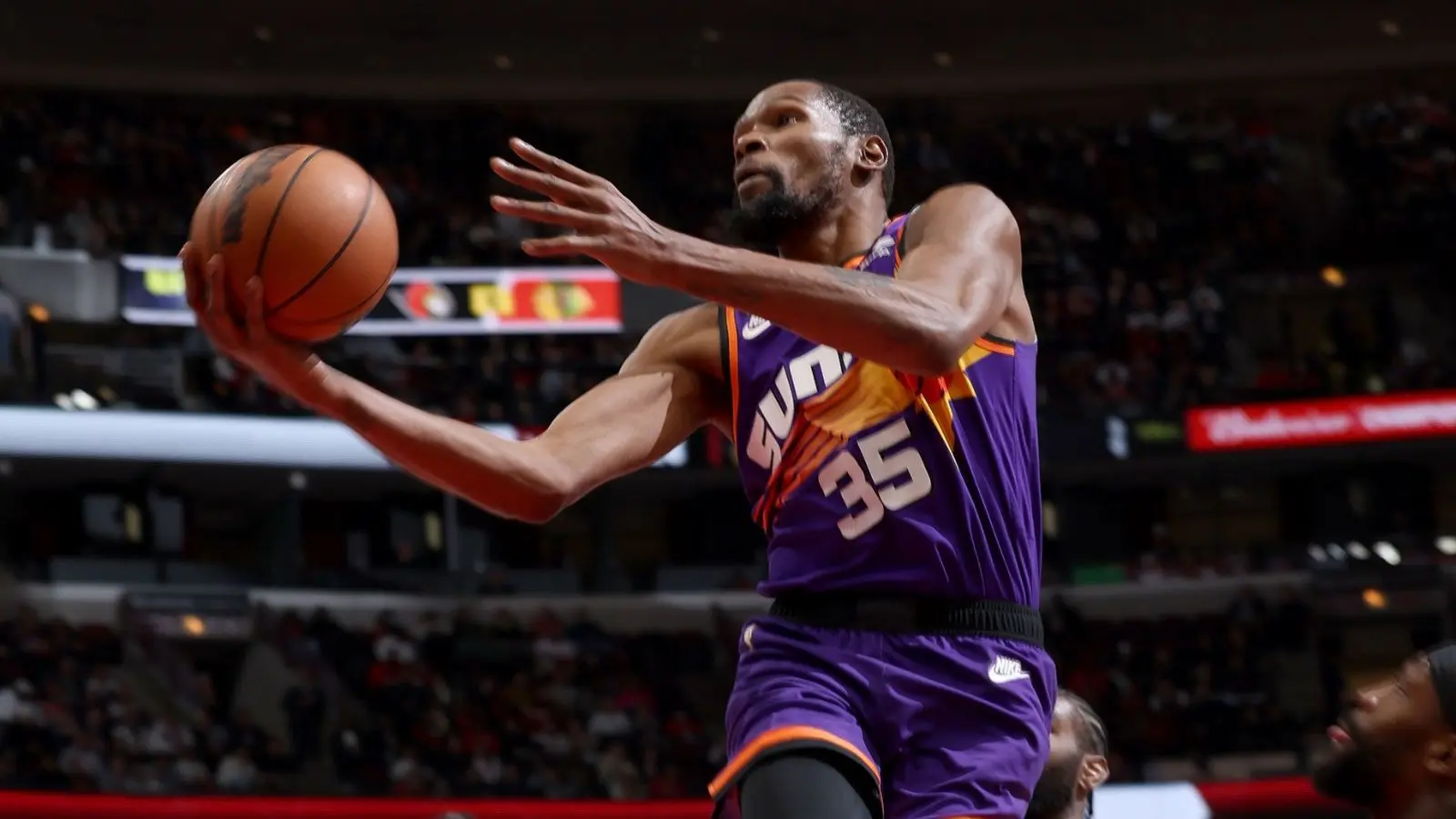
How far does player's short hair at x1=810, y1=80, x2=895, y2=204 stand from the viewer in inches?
158

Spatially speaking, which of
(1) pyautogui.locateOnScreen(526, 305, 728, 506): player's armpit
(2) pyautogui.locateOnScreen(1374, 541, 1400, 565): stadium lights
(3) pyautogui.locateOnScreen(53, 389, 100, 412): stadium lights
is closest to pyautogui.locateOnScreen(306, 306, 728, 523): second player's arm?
(1) pyautogui.locateOnScreen(526, 305, 728, 506): player's armpit

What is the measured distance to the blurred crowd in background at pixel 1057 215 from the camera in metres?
21.1

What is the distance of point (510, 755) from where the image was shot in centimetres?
1772

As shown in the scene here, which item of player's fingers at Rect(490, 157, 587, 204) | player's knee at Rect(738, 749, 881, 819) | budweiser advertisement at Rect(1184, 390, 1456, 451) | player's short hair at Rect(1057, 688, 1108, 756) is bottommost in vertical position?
budweiser advertisement at Rect(1184, 390, 1456, 451)

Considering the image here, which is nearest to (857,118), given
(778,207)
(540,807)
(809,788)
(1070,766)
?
(778,207)

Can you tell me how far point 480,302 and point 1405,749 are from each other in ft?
61.1

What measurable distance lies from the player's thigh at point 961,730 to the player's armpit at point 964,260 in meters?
0.62

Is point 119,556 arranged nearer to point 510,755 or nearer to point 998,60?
point 510,755

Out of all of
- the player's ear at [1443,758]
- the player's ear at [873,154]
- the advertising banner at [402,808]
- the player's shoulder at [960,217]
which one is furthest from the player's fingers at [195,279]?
the advertising banner at [402,808]

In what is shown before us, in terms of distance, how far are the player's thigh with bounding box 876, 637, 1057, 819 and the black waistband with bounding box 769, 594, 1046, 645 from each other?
0.09 ft

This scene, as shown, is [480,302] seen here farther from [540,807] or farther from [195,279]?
[195,279]

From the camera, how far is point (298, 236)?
3.22 meters

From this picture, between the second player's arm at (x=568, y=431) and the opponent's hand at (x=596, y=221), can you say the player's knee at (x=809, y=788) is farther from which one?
the opponent's hand at (x=596, y=221)

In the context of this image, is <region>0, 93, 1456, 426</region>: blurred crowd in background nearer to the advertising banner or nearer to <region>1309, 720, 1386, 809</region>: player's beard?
the advertising banner
